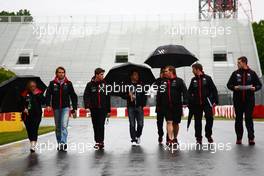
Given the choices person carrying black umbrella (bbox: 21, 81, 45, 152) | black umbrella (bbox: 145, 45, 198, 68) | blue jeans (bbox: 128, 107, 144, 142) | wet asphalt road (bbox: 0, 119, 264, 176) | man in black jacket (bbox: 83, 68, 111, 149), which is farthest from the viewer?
black umbrella (bbox: 145, 45, 198, 68)

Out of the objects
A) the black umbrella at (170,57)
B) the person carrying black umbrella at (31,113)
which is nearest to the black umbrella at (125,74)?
the black umbrella at (170,57)

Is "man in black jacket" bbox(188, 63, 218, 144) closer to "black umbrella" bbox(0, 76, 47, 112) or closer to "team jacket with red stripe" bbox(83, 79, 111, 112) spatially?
"team jacket with red stripe" bbox(83, 79, 111, 112)

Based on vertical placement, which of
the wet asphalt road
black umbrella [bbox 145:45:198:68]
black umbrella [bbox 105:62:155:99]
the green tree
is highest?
the green tree

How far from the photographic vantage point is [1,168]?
31.3ft

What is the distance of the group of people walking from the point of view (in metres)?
12.8

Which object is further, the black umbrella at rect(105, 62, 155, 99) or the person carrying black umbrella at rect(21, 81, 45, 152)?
the black umbrella at rect(105, 62, 155, 99)

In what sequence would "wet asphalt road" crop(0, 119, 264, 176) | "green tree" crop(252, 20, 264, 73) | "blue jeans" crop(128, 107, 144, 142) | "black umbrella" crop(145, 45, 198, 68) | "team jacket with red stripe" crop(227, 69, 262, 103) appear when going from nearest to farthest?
1. "wet asphalt road" crop(0, 119, 264, 176)
2. "team jacket with red stripe" crop(227, 69, 262, 103)
3. "blue jeans" crop(128, 107, 144, 142)
4. "black umbrella" crop(145, 45, 198, 68)
5. "green tree" crop(252, 20, 264, 73)

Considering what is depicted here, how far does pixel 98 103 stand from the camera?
13.1 m

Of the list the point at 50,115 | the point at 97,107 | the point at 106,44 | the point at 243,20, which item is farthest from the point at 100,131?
the point at 243,20

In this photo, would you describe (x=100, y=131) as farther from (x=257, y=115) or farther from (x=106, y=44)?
(x=106, y=44)

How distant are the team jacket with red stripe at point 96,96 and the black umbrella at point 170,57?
1.67m

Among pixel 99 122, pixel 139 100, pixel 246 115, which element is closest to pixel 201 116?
pixel 246 115

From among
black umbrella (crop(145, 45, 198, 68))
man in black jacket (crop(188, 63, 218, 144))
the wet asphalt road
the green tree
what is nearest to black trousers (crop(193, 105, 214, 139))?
man in black jacket (crop(188, 63, 218, 144))

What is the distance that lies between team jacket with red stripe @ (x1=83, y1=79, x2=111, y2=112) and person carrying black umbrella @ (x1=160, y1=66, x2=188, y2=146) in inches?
49.2
